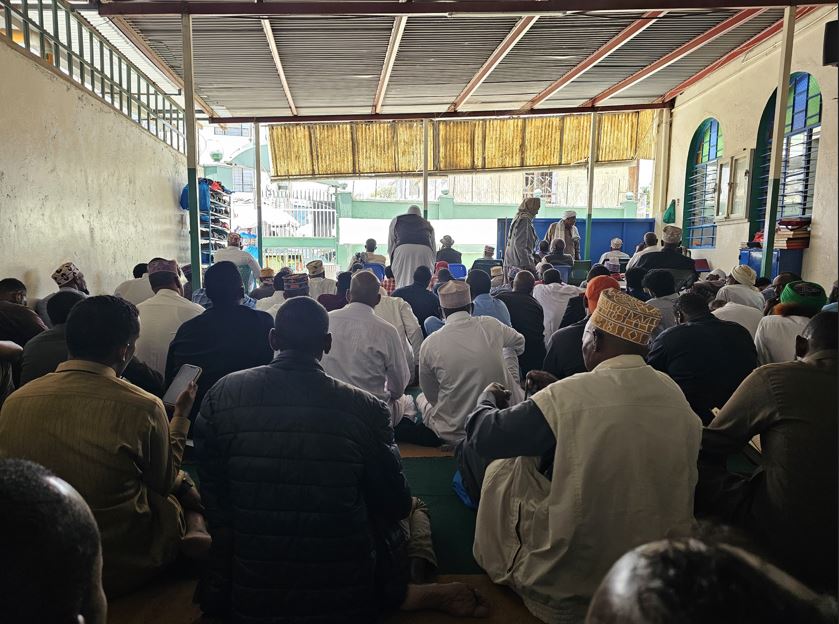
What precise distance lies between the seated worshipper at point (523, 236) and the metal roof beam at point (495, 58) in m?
2.07

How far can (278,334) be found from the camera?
209 centimetres

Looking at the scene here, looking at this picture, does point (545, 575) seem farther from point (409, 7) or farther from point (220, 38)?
point (220, 38)

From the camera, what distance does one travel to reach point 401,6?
269 inches

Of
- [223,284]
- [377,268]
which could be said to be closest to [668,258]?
[377,268]

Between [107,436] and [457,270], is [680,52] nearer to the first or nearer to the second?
[457,270]

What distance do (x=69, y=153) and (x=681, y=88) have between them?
1045 cm

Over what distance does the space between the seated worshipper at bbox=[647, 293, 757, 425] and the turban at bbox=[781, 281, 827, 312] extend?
3.13 feet

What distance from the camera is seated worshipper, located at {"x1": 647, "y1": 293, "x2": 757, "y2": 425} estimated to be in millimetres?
3539

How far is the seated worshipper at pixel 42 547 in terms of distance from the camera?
0.78 meters

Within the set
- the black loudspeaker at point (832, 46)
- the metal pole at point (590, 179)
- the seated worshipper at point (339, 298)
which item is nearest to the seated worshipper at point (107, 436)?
the black loudspeaker at point (832, 46)

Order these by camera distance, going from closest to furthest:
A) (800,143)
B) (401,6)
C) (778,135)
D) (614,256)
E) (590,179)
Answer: (401,6) → (778,135) → (800,143) → (614,256) → (590,179)

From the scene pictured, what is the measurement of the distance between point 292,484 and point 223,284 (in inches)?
77.3

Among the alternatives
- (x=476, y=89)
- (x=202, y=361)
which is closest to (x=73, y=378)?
(x=202, y=361)

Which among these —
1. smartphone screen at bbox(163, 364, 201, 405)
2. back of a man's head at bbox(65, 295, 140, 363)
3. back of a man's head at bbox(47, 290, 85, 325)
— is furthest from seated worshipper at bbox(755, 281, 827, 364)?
back of a man's head at bbox(47, 290, 85, 325)
